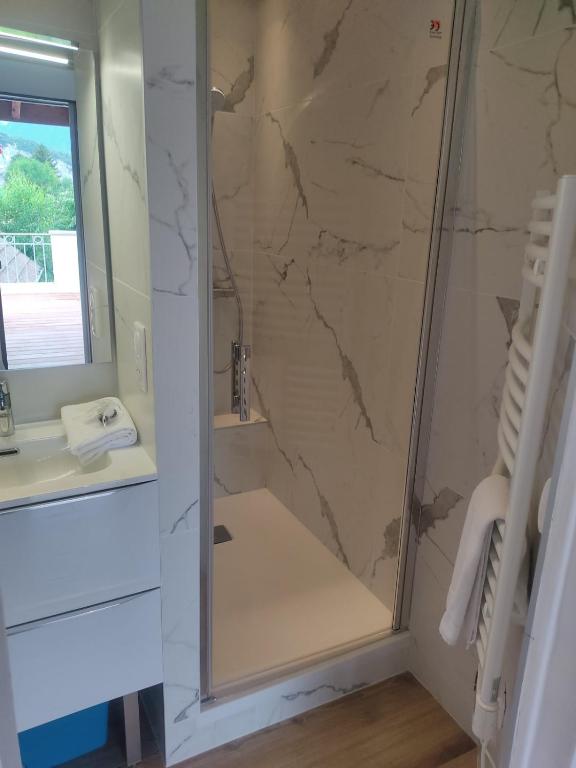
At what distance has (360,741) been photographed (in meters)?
1.69

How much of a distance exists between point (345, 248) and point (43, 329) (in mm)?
1116

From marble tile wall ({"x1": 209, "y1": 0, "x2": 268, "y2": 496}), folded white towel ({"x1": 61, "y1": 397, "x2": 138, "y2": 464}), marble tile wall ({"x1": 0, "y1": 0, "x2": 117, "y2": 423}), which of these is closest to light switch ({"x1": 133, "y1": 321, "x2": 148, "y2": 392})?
folded white towel ({"x1": 61, "y1": 397, "x2": 138, "y2": 464})

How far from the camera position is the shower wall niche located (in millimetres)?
1744

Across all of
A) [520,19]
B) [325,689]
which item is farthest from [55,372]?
[520,19]

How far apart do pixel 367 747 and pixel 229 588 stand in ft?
2.54

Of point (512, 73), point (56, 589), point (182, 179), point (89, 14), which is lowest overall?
point (56, 589)

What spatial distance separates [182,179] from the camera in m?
1.18

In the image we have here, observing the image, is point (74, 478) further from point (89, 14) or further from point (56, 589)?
point (89, 14)

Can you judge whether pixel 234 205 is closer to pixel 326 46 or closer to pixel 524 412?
pixel 326 46

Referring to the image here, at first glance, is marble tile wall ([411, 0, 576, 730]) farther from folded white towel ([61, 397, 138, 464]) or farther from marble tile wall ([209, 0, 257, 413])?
marble tile wall ([209, 0, 257, 413])

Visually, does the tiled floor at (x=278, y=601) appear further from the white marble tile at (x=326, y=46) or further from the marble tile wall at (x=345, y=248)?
the white marble tile at (x=326, y=46)

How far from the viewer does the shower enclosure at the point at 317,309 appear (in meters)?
1.75

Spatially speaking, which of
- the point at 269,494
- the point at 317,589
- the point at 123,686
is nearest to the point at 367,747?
the point at 317,589

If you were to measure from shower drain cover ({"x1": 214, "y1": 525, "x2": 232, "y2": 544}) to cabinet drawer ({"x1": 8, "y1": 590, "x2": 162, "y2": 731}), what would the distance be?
1036 millimetres
